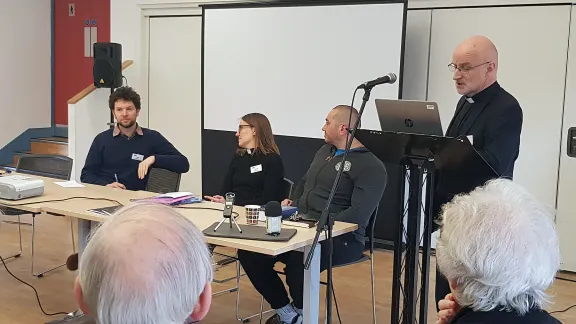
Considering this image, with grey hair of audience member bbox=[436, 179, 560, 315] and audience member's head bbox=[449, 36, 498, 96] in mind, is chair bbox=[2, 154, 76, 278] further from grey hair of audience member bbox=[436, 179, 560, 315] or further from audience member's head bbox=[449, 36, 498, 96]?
grey hair of audience member bbox=[436, 179, 560, 315]

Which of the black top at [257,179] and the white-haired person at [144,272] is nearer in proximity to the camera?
the white-haired person at [144,272]

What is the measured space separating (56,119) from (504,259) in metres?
8.07

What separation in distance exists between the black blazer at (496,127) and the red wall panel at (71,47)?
19.7ft

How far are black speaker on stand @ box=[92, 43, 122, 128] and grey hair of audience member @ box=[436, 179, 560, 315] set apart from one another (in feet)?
17.7

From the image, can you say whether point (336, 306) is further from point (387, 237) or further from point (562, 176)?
point (562, 176)

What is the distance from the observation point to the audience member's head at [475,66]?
2.97m

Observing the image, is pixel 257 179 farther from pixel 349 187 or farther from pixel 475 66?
pixel 475 66

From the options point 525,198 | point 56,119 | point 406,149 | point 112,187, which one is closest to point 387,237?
point 112,187

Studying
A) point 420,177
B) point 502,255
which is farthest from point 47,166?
point 502,255

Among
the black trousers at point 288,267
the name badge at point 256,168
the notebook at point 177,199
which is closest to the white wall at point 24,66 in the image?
the name badge at point 256,168

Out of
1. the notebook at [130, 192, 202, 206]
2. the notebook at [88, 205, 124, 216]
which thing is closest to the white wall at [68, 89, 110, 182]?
the notebook at [130, 192, 202, 206]

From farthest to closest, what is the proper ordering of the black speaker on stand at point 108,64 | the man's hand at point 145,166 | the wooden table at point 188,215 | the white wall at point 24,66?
the white wall at point 24,66 < the black speaker on stand at point 108,64 < the man's hand at point 145,166 < the wooden table at point 188,215

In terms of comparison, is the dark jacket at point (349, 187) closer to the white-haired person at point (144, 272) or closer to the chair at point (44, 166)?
the chair at point (44, 166)

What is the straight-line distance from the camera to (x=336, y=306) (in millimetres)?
3895
